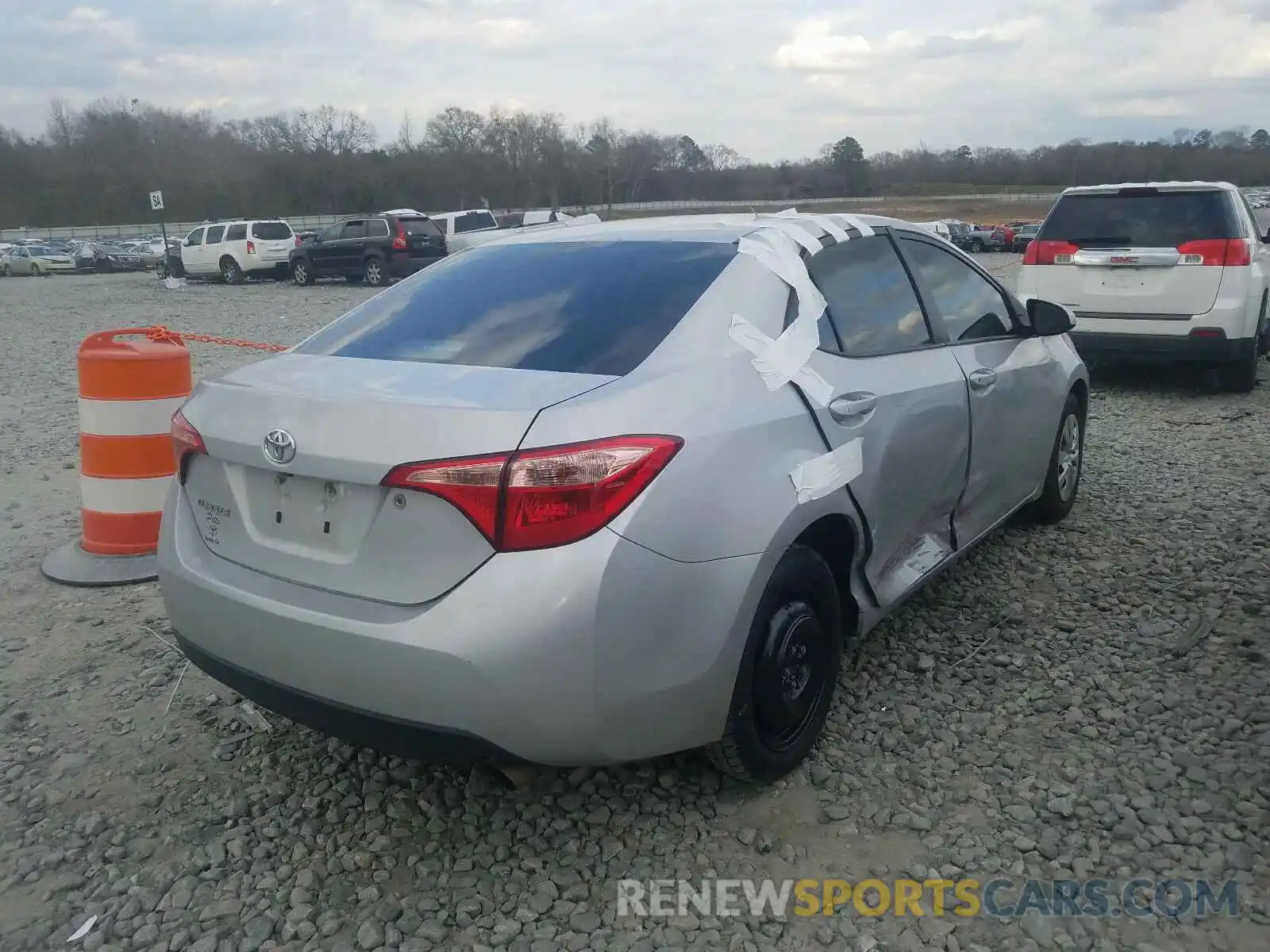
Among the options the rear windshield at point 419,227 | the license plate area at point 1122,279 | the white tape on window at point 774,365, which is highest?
the white tape on window at point 774,365

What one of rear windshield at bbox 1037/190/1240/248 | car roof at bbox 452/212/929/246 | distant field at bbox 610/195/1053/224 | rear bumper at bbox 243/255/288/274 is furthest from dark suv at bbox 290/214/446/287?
distant field at bbox 610/195/1053/224

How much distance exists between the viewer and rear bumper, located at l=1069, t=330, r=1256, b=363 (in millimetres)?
8312

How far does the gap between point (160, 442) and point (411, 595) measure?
119 inches

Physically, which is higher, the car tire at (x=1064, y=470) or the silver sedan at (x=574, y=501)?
the silver sedan at (x=574, y=501)

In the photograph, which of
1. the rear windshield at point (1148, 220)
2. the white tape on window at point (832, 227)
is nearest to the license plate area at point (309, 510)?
the white tape on window at point (832, 227)

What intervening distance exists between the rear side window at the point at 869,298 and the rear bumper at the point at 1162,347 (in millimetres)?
5125

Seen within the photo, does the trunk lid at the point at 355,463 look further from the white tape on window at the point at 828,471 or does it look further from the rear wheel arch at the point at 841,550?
the rear wheel arch at the point at 841,550

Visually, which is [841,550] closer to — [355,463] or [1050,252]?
[355,463]

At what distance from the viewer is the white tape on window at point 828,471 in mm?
2791

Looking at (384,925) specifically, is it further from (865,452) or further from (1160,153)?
(1160,153)

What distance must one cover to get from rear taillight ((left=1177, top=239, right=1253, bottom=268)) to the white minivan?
2559 centimetres

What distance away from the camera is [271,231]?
1152 inches

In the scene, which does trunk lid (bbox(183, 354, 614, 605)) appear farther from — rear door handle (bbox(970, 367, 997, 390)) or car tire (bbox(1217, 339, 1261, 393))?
car tire (bbox(1217, 339, 1261, 393))

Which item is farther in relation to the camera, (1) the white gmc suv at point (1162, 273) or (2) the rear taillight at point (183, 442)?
(1) the white gmc suv at point (1162, 273)
